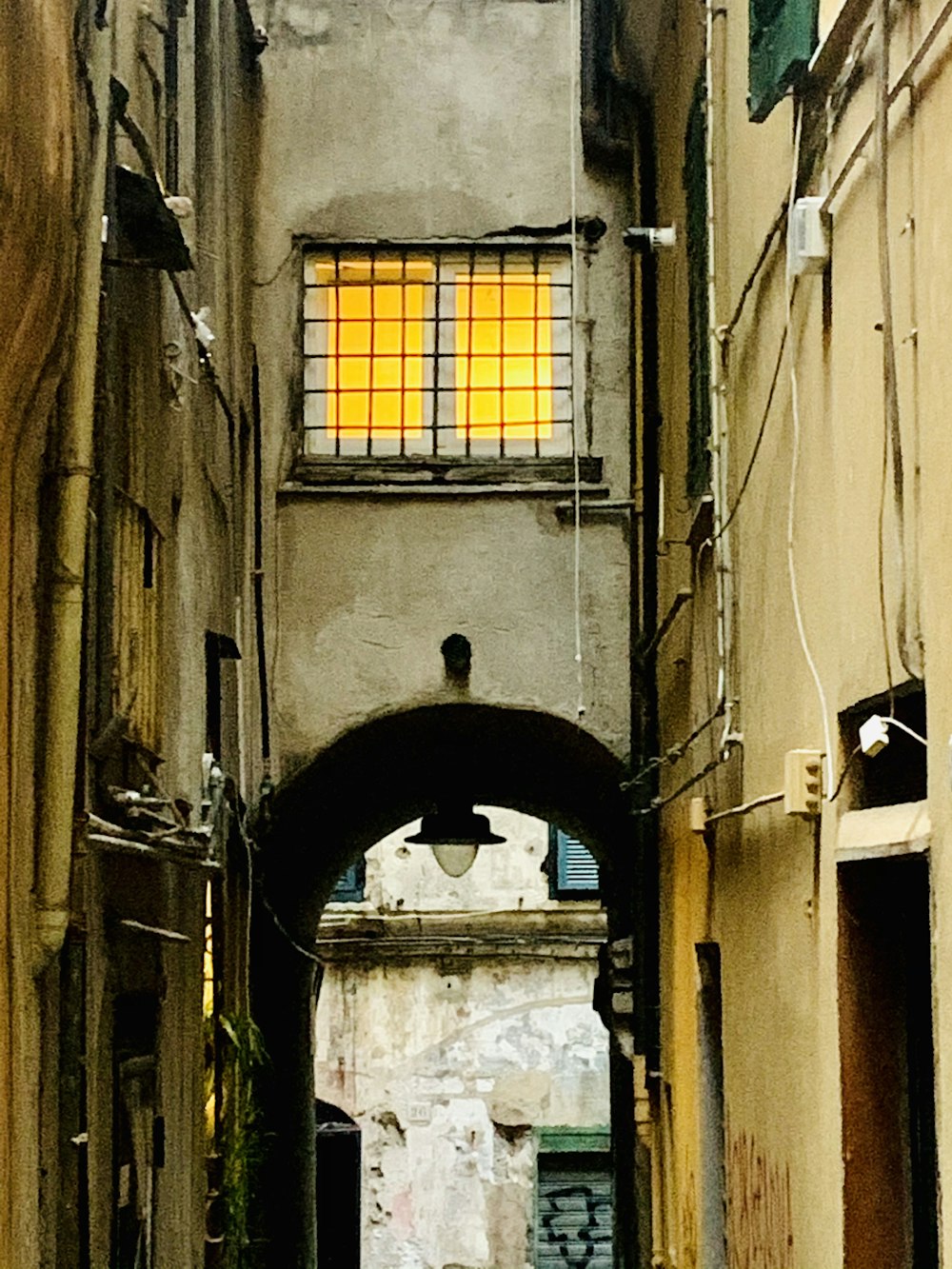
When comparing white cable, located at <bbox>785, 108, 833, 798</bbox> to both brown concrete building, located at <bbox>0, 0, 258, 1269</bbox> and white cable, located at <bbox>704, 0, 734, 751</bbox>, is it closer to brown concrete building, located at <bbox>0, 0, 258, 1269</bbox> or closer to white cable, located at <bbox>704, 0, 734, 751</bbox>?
white cable, located at <bbox>704, 0, 734, 751</bbox>

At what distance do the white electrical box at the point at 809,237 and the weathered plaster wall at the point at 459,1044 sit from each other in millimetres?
15681

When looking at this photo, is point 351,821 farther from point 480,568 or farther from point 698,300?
point 698,300

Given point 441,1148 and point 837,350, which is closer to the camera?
point 837,350

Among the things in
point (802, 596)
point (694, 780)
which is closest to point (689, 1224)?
point (694, 780)

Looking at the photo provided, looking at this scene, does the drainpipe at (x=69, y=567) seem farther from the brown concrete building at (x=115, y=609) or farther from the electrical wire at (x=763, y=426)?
the electrical wire at (x=763, y=426)

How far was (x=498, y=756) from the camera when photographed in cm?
1289

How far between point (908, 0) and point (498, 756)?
29.0 ft

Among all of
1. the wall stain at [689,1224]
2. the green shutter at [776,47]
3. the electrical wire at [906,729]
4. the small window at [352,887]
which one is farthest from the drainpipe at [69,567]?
the small window at [352,887]

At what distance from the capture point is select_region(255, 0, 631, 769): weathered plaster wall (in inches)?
436

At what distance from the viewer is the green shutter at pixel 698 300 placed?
8320 mm

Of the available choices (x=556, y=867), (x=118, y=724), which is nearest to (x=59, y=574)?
(x=118, y=724)

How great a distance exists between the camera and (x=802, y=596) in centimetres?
598

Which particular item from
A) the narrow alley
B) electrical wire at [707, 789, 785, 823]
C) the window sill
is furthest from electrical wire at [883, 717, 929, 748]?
the window sill

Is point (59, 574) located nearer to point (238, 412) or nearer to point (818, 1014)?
point (818, 1014)
